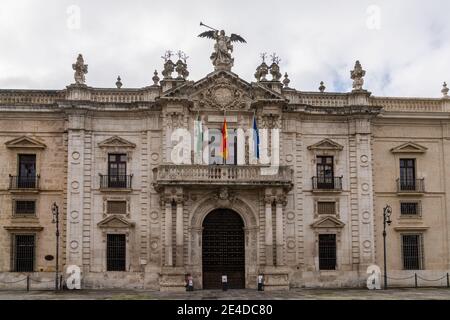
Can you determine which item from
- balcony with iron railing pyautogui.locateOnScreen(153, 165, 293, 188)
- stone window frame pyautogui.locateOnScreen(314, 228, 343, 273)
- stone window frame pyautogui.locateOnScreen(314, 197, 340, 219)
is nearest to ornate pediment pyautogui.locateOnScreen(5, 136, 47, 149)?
balcony with iron railing pyautogui.locateOnScreen(153, 165, 293, 188)

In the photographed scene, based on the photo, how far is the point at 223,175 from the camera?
3253 cm

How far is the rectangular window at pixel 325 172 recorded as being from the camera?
34625mm

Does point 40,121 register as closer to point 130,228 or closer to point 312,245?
point 130,228

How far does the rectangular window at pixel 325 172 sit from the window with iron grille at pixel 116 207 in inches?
435

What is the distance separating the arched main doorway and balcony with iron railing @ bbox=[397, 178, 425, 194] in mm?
9581

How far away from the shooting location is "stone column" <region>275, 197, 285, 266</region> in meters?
32.6

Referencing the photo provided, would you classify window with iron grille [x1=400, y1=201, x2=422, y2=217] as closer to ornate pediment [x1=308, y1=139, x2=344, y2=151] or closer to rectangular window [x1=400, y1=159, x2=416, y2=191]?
rectangular window [x1=400, y1=159, x2=416, y2=191]

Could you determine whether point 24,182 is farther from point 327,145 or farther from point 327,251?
point 327,251

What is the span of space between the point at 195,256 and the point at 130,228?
3894 millimetres

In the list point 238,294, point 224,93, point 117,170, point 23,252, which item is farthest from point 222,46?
point 23,252

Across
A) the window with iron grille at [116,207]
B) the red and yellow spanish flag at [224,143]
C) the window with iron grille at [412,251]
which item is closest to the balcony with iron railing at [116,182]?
the window with iron grille at [116,207]
